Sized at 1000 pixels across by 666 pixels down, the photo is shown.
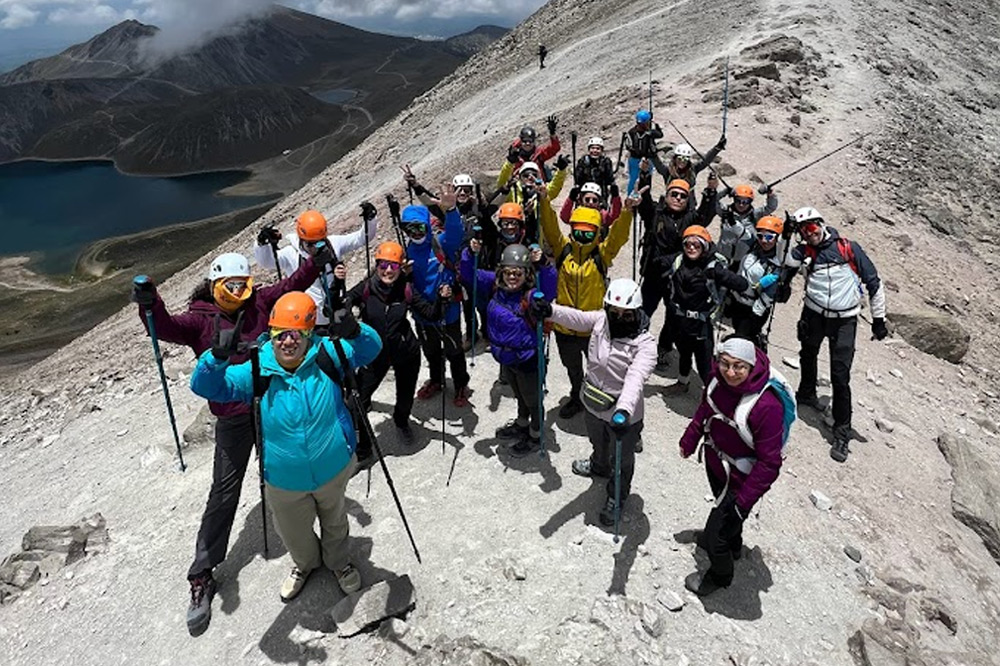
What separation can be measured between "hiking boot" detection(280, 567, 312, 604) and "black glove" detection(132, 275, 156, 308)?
3157 mm

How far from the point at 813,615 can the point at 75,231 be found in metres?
137

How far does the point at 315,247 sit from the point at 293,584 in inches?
164

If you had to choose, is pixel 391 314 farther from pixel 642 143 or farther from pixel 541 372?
pixel 642 143

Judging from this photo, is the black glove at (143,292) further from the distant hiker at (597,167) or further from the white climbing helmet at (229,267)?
the distant hiker at (597,167)

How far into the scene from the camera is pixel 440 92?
4875 centimetres

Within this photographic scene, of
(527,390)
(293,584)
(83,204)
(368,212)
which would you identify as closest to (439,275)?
(368,212)

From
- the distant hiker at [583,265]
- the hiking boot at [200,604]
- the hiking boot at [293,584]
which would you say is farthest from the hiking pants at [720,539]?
the hiking boot at [200,604]

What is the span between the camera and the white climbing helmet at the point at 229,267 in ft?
20.6

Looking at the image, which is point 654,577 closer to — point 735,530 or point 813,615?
point 735,530

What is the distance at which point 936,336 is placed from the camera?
1273 centimetres

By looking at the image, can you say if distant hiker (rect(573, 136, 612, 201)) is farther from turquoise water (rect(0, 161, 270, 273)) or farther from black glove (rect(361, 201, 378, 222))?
turquoise water (rect(0, 161, 270, 273))

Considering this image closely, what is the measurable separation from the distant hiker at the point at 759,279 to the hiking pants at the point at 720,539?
3371 mm

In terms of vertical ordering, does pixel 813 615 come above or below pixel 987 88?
below

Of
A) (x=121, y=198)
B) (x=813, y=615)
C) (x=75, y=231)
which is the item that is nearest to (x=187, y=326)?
(x=813, y=615)
